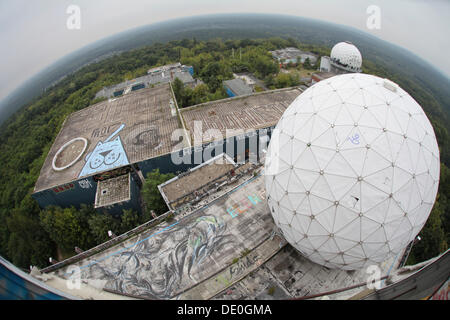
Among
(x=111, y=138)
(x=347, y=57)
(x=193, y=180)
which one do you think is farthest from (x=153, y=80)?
(x=347, y=57)

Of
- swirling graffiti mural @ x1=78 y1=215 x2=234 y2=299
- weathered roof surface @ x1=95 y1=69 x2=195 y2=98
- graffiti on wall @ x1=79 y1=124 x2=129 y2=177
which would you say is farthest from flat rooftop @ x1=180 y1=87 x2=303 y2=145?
weathered roof surface @ x1=95 y1=69 x2=195 y2=98

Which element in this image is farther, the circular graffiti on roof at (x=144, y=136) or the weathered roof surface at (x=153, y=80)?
the weathered roof surface at (x=153, y=80)

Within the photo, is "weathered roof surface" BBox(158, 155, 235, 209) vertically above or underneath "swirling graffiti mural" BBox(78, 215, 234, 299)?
above

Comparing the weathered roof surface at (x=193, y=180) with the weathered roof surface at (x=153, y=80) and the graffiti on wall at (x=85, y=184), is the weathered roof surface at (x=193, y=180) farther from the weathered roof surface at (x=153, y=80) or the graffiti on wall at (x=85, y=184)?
the weathered roof surface at (x=153, y=80)

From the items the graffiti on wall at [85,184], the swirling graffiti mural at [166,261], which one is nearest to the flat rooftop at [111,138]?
Answer: the graffiti on wall at [85,184]

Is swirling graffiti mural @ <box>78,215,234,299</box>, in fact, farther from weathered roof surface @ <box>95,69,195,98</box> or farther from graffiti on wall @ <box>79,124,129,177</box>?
weathered roof surface @ <box>95,69,195,98</box>

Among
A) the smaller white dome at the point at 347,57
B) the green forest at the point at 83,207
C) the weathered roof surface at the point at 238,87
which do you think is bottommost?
the green forest at the point at 83,207
